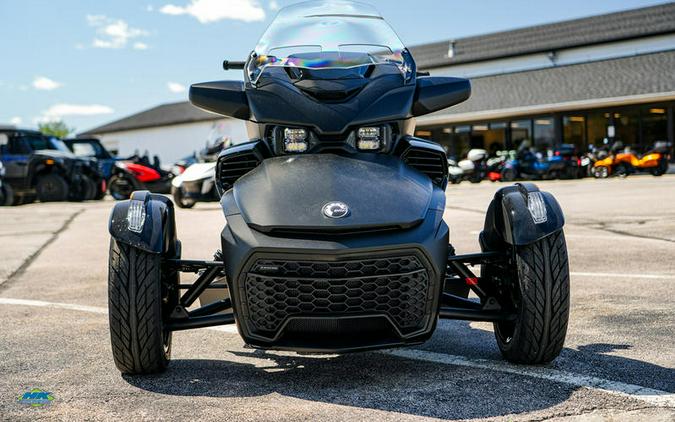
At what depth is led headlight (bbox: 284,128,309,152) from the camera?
3.76 m

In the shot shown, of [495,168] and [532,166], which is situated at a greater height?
[532,166]

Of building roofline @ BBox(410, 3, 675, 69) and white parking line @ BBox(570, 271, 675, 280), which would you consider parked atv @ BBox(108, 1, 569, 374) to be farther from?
building roofline @ BBox(410, 3, 675, 69)

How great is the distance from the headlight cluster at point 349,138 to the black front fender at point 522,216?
0.65m

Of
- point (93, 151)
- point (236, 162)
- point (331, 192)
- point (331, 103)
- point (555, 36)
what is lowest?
point (93, 151)

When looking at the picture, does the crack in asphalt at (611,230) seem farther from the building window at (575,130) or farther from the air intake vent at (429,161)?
the building window at (575,130)

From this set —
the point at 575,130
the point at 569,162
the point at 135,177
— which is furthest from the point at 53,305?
the point at 575,130

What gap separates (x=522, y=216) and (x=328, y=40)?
133 centimetres

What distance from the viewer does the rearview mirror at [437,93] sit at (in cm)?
Answer: 390

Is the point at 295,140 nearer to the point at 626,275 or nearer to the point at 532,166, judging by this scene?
the point at 626,275

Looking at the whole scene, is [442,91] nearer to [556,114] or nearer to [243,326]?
[243,326]

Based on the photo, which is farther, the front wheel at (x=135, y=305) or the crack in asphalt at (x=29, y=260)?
the crack in asphalt at (x=29, y=260)

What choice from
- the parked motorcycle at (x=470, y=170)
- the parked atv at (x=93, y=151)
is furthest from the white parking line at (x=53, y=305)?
the parked motorcycle at (x=470, y=170)

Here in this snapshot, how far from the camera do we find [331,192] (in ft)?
11.2

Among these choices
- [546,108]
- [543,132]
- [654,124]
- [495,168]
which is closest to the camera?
[495,168]
